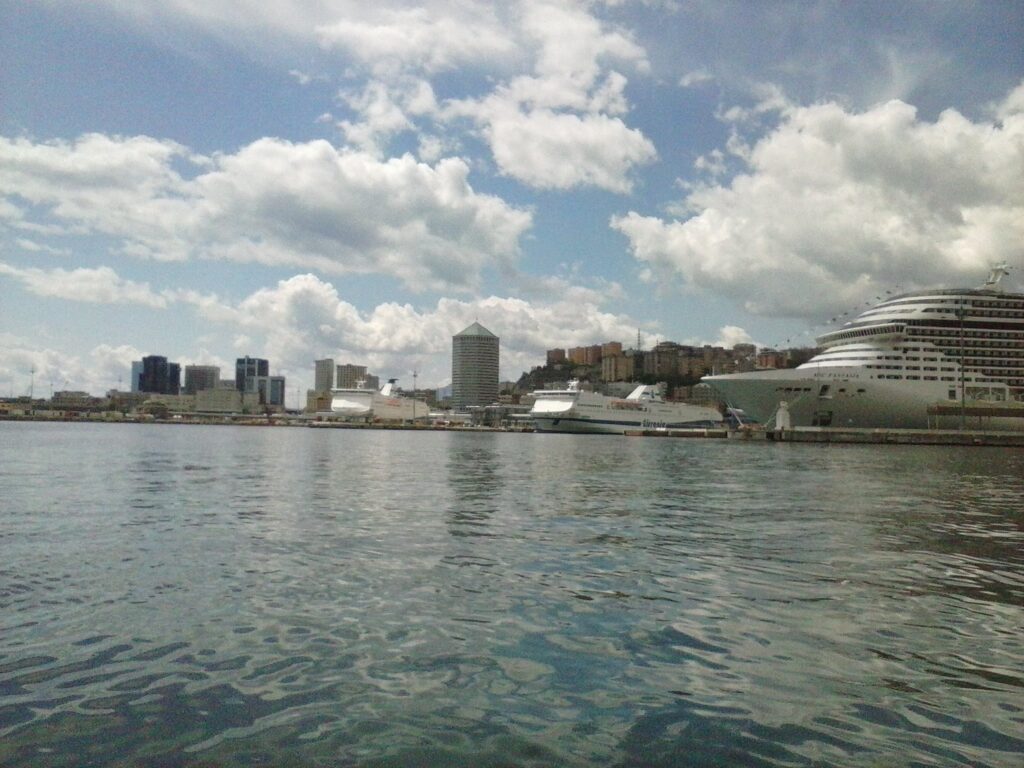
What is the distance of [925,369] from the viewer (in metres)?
83.1

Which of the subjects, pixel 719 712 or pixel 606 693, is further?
pixel 606 693

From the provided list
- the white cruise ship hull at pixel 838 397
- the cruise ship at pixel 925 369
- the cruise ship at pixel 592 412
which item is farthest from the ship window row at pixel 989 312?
the cruise ship at pixel 592 412

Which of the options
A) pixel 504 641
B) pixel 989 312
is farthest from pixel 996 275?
pixel 504 641

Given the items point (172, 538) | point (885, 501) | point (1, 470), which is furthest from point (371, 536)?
point (1, 470)

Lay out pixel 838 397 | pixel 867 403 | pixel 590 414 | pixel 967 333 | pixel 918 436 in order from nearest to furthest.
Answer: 1. pixel 918 436
2. pixel 967 333
3. pixel 867 403
4. pixel 838 397
5. pixel 590 414

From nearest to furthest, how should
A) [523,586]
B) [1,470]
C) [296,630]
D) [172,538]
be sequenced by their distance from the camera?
1. [296,630]
2. [523,586]
3. [172,538]
4. [1,470]

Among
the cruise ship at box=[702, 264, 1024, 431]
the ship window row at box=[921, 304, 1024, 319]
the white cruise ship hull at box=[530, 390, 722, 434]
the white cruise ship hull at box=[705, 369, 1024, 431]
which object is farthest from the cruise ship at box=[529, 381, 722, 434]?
the ship window row at box=[921, 304, 1024, 319]

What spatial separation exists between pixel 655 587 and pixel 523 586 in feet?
6.90

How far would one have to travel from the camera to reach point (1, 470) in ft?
112

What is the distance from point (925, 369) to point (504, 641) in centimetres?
8912

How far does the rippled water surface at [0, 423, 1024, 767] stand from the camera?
Result: 5719 mm

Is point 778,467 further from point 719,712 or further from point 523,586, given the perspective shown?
point 719,712

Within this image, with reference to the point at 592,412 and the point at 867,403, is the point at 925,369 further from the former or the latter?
the point at 592,412

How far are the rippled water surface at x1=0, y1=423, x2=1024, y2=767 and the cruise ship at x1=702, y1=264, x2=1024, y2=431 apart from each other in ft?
233
